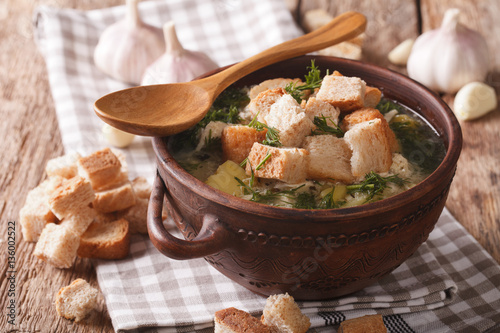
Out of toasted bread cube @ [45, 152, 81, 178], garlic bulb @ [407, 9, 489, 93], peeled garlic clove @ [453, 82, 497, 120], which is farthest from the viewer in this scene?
garlic bulb @ [407, 9, 489, 93]

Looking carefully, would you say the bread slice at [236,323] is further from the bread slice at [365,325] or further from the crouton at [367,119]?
the crouton at [367,119]

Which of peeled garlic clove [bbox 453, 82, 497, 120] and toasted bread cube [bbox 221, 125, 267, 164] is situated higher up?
toasted bread cube [bbox 221, 125, 267, 164]

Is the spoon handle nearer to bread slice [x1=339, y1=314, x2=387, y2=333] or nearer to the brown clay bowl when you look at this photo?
the brown clay bowl

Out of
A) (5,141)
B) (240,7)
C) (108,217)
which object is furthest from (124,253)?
(240,7)

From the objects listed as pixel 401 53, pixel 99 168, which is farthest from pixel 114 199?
pixel 401 53

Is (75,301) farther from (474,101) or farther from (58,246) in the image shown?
(474,101)

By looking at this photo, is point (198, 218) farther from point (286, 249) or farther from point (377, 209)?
point (377, 209)

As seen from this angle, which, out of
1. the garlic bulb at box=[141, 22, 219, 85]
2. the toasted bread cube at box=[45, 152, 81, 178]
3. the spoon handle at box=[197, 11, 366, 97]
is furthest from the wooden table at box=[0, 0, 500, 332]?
the spoon handle at box=[197, 11, 366, 97]
